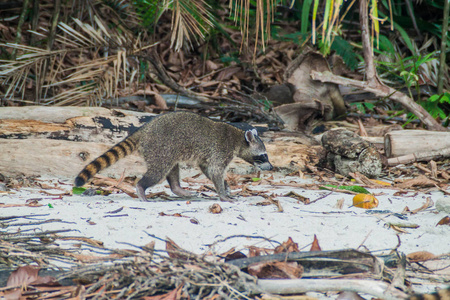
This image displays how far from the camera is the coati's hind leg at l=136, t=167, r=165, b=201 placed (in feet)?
16.1

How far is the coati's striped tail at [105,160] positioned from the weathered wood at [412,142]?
3716mm

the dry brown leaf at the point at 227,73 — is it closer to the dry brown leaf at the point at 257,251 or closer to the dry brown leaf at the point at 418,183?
the dry brown leaf at the point at 418,183

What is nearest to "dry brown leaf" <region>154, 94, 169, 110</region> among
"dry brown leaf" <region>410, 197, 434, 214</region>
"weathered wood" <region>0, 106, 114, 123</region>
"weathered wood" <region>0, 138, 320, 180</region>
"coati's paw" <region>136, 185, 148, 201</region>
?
"weathered wood" <region>0, 106, 114, 123</region>

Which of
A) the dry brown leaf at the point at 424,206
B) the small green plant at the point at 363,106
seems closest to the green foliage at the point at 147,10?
the small green plant at the point at 363,106

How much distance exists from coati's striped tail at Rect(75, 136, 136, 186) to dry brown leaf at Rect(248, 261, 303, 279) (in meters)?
2.51

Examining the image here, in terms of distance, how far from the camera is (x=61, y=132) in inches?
241

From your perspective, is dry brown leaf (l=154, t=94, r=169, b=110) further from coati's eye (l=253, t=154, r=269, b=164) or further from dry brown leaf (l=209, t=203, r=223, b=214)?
dry brown leaf (l=209, t=203, r=223, b=214)

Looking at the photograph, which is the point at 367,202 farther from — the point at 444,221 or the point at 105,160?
the point at 105,160

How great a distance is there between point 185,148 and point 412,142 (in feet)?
11.2

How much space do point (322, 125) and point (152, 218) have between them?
538 centimetres

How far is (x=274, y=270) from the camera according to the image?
230cm

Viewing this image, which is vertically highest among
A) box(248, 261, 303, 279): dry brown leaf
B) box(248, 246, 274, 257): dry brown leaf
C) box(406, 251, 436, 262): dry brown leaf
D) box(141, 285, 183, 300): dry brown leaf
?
box(248, 261, 303, 279): dry brown leaf

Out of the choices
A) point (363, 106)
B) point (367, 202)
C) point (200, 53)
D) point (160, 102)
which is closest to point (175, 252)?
point (367, 202)

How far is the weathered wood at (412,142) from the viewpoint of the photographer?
257 inches
